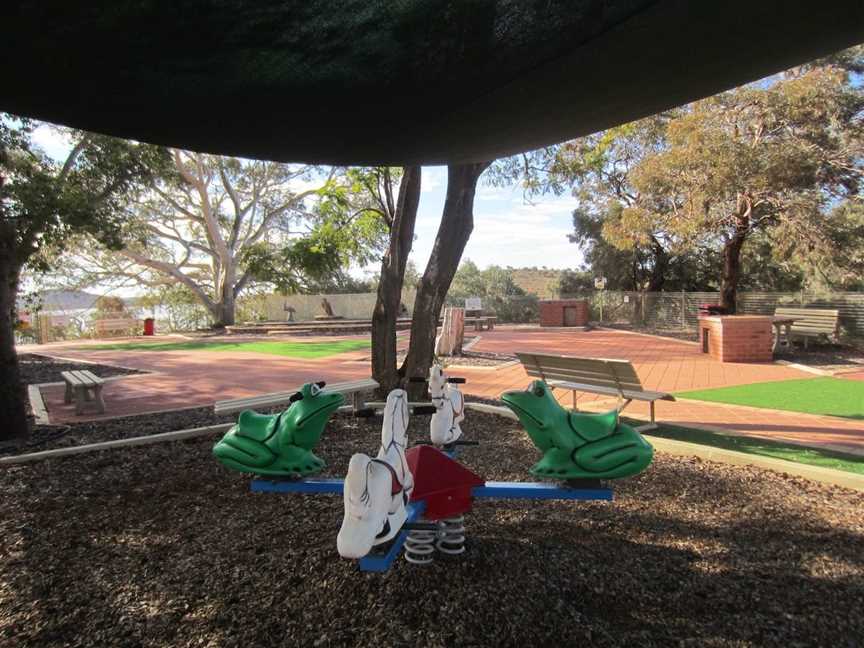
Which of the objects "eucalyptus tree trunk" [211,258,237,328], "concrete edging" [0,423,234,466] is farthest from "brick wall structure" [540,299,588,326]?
"concrete edging" [0,423,234,466]

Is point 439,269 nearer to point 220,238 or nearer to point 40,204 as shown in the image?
point 40,204

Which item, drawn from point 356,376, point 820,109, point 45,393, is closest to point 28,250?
point 45,393

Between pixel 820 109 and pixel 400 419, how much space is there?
585 inches

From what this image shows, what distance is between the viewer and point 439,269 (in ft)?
21.1

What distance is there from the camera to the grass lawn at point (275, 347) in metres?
15.1

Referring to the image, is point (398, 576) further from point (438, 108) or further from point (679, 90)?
point (679, 90)

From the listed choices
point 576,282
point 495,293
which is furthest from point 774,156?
point 495,293

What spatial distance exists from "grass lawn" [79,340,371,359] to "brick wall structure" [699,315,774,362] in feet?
31.3

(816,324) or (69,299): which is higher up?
(69,299)

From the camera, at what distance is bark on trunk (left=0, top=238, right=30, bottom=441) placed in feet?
17.0

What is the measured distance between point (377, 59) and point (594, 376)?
17.9ft

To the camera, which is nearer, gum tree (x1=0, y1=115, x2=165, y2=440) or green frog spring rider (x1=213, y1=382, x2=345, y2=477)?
green frog spring rider (x1=213, y1=382, x2=345, y2=477)

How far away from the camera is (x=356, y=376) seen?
9945mm

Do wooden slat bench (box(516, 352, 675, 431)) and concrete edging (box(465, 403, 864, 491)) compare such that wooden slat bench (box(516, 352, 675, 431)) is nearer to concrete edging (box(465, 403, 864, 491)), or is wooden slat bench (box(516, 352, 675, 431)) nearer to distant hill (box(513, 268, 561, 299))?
concrete edging (box(465, 403, 864, 491))
